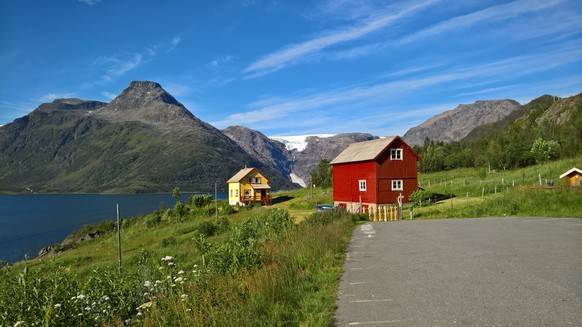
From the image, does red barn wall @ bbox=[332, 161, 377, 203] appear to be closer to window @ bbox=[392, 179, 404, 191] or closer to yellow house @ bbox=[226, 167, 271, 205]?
window @ bbox=[392, 179, 404, 191]

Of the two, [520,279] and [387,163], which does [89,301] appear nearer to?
[520,279]

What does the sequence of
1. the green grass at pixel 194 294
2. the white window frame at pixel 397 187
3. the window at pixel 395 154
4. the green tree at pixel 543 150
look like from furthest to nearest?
1. the green tree at pixel 543 150
2. the window at pixel 395 154
3. the white window frame at pixel 397 187
4. the green grass at pixel 194 294

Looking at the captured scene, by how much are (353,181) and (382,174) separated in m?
5.31

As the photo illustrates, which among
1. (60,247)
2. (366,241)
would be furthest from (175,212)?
(366,241)

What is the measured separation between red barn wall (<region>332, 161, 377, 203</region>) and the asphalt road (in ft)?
92.9

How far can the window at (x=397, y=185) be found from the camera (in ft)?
154

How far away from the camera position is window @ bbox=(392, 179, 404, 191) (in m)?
46.9

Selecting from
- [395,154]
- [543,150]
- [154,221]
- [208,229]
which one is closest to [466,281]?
[208,229]

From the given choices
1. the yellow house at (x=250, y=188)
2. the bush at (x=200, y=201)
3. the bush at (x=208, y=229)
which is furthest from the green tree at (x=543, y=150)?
the bush at (x=208, y=229)

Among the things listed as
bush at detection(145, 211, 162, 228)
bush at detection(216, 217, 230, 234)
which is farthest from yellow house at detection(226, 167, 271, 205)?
bush at detection(216, 217, 230, 234)

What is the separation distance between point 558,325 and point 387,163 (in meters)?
40.5

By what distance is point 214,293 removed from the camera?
8891 millimetres

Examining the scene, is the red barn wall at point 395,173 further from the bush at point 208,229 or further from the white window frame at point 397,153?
→ the bush at point 208,229

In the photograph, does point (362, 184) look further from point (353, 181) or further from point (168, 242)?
point (168, 242)
